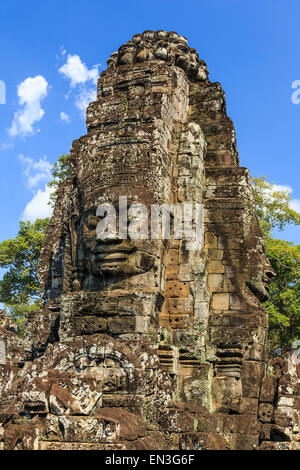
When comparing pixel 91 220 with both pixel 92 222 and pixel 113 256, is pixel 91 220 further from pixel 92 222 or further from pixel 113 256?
pixel 113 256

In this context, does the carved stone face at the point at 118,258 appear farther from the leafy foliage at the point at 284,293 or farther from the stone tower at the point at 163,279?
the leafy foliage at the point at 284,293

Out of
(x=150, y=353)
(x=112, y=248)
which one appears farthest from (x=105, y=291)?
(x=150, y=353)

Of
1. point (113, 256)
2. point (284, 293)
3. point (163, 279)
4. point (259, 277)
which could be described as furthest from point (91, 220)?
point (284, 293)

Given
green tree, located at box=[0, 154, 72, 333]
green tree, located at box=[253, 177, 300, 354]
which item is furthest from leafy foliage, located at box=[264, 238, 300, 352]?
green tree, located at box=[0, 154, 72, 333]

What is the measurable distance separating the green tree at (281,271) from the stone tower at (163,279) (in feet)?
34.2

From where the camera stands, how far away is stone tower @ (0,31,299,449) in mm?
8281

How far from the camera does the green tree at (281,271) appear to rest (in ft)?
70.9

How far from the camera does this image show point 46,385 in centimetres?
690

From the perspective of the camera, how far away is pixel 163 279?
34.9 ft

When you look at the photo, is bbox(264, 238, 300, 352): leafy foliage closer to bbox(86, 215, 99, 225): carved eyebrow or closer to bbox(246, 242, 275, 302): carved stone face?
bbox(246, 242, 275, 302): carved stone face

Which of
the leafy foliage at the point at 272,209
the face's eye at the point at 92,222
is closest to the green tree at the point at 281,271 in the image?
the leafy foliage at the point at 272,209

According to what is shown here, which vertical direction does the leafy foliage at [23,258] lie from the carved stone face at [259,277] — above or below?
above

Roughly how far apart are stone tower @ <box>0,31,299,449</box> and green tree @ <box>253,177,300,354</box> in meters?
10.4
